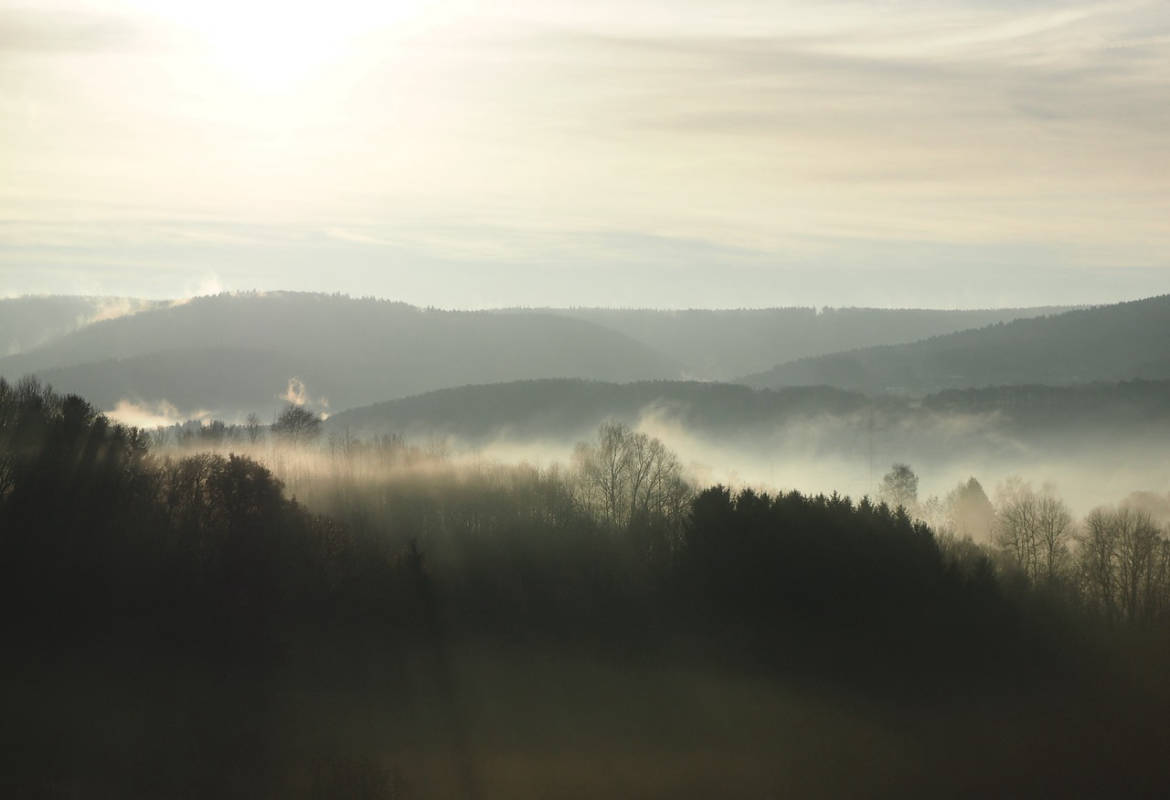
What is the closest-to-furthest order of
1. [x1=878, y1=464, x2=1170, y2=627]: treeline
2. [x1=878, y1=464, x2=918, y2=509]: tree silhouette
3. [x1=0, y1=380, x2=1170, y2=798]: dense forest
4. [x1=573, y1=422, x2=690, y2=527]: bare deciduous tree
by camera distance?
[x1=0, y1=380, x2=1170, y2=798]: dense forest → [x1=878, y1=464, x2=1170, y2=627]: treeline → [x1=573, y1=422, x2=690, y2=527]: bare deciduous tree → [x1=878, y1=464, x2=918, y2=509]: tree silhouette

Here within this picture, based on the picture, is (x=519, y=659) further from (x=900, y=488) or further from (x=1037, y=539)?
(x=900, y=488)

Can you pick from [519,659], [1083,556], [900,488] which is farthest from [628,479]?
[519,659]

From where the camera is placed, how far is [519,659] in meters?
62.1

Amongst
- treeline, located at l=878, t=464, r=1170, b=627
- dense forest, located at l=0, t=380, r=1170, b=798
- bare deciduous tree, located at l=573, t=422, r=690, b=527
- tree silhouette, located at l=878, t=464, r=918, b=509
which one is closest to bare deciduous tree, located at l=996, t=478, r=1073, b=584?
treeline, located at l=878, t=464, r=1170, b=627

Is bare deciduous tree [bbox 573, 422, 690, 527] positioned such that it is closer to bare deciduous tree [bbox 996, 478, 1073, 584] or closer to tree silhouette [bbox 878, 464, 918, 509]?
bare deciduous tree [bbox 996, 478, 1073, 584]

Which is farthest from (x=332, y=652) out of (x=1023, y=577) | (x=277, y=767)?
(x=1023, y=577)

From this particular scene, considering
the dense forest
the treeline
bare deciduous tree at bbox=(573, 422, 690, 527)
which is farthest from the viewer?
bare deciduous tree at bbox=(573, 422, 690, 527)

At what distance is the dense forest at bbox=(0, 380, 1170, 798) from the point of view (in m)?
50.9

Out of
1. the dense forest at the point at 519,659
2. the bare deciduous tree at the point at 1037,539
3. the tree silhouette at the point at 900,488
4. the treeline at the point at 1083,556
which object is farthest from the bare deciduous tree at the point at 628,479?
the tree silhouette at the point at 900,488

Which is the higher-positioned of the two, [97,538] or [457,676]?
[97,538]

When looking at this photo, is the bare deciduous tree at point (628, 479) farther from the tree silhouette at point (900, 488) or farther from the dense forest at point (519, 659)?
the tree silhouette at point (900, 488)

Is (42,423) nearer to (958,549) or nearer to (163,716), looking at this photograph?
(163,716)

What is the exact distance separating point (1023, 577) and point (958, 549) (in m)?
9.69

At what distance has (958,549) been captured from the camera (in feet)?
327
